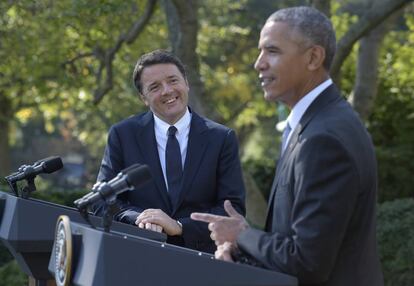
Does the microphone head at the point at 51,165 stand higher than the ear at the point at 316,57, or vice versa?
the ear at the point at 316,57

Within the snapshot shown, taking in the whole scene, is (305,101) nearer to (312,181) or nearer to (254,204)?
(312,181)

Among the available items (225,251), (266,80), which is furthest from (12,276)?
(266,80)

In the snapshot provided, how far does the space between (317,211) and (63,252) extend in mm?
922

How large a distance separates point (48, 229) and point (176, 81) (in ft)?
3.64

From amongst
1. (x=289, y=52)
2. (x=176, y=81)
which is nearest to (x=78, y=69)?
(x=176, y=81)

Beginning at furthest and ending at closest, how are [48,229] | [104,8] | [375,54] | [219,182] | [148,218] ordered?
1. [375,54]
2. [104,8]
3. [219,182]
4. [148,218]
5. [48,229]

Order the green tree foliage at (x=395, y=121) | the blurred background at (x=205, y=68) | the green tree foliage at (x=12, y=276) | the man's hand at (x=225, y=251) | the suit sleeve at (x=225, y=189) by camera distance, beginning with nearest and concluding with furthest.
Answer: the man's hand at (x=225, y=251) < the suit sleeve at (x=225, y=189) < the green tree foliage at (x=12, y=276) < the blurred background at (x=205, y=68) < the green tree foliage at (x=395, y=121)

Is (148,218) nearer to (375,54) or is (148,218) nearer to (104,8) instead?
(104,8)

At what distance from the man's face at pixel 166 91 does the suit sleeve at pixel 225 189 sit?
0.98 ft

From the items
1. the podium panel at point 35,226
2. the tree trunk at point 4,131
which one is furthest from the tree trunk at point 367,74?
the tree trunk at point 4,131

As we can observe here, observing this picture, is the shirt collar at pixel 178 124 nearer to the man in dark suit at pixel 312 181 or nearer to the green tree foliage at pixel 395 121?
the man in dark suit at pixel 312 181

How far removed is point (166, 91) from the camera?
14.6 ft

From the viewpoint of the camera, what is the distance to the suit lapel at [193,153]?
439 centimetres

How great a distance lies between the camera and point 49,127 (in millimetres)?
35281
